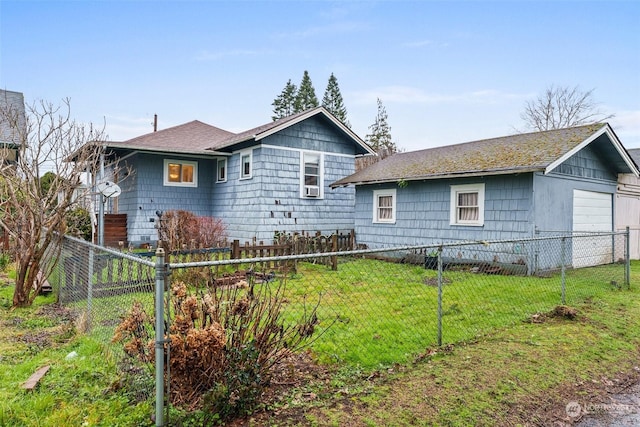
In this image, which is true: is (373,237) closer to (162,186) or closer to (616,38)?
(162,186)

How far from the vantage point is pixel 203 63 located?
1866cm

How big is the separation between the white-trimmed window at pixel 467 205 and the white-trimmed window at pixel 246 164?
706cm

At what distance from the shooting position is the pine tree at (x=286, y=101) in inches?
1837

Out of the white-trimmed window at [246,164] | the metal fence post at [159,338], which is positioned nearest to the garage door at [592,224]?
the white-trimmed window at [246,164]

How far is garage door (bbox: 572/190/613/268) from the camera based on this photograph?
11.4 meters

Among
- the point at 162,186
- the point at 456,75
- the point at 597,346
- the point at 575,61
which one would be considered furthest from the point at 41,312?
the point at 575,61

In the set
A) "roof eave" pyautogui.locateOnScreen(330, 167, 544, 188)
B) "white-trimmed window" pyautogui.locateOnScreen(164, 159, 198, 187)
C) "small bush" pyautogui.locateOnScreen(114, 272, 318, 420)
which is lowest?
"small bush" pyautogui.locateOnScreen(114, 272, 318, 420)

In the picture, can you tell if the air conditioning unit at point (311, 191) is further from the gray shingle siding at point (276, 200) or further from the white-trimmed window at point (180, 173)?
the white-trimmed window at point (180, 173)

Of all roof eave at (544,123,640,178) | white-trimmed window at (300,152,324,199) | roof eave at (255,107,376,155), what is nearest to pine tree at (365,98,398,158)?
roof eave at (255,107,376,155)

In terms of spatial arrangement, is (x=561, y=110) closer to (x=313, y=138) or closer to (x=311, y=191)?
(x=313, y=138)

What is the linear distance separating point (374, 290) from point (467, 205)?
16.9 feet

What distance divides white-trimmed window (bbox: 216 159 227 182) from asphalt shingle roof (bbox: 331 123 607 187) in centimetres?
442

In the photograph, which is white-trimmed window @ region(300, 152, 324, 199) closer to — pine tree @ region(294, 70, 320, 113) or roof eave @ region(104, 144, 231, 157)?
roof eave @ region(104, 144, 231, 157)

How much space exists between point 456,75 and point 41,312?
18663 millimetres
